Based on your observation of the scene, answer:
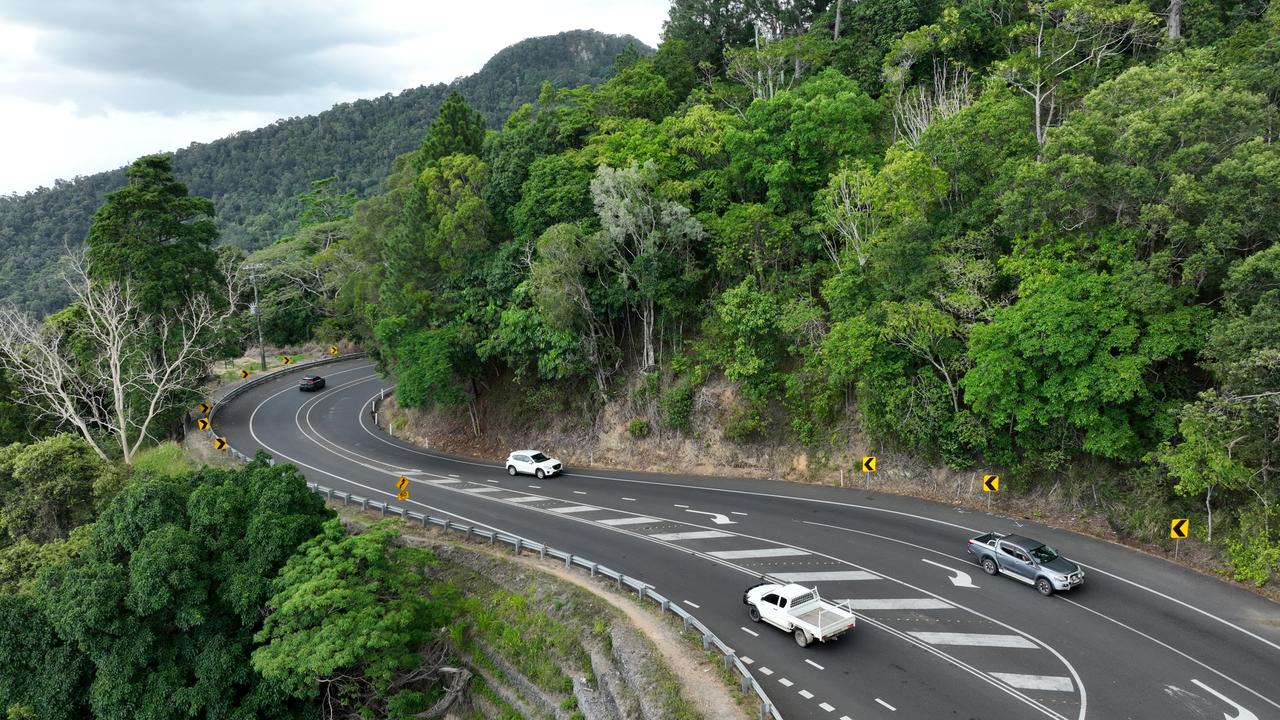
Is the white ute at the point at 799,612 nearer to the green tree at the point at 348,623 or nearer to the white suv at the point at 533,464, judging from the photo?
the green tree at the point at 348,623

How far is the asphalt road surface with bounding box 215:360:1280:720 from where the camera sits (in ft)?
53.7

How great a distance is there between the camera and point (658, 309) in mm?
37688

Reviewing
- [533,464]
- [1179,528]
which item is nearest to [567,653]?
[533,464]

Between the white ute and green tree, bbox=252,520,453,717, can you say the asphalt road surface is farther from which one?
green tree, bbox=252,520,453,717

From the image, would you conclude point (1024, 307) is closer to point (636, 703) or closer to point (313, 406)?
point (636, 703)

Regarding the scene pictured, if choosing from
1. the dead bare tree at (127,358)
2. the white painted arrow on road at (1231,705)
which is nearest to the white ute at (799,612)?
the white painted arrow on road at (1231,705)

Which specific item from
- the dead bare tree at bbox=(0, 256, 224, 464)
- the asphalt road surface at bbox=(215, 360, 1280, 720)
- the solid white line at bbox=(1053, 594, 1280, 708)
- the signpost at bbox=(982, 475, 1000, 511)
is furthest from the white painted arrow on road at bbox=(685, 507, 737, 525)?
the dead bare tree at bbox=(0, 256, 224, 464)

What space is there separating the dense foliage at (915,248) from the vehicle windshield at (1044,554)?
179 inches

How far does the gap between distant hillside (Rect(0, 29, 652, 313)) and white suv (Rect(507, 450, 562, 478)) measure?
280ft

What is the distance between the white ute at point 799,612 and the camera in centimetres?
1836

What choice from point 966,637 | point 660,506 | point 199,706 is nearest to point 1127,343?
point 966,637

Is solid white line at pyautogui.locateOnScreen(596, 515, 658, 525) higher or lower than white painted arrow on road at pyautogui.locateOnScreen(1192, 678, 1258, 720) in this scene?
higher

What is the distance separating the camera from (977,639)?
18641mm

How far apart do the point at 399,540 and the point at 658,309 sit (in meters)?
18.1
